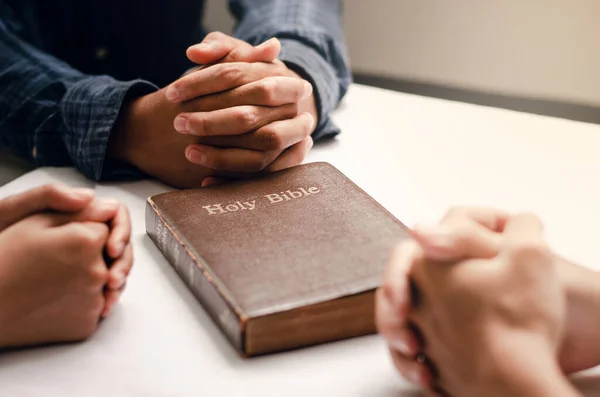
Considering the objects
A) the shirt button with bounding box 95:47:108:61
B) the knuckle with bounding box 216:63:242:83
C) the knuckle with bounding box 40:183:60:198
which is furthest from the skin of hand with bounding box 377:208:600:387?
the shirt button with bounding box 95:47:108:61

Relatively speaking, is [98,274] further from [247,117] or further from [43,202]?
[247,117]

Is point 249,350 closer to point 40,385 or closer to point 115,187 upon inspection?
point 40,385

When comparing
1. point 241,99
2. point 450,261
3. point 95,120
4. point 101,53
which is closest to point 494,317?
point 450,261

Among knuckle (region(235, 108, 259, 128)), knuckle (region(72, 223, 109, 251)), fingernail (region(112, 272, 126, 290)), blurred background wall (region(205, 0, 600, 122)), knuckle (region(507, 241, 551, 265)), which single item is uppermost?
knuckle (region(507, 241, 551, 265))

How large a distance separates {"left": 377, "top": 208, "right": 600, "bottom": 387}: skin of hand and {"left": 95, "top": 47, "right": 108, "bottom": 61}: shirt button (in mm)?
760

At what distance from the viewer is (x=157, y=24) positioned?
0.99 metres

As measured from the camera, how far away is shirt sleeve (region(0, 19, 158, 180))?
0.64 metres

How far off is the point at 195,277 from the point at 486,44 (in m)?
0.97

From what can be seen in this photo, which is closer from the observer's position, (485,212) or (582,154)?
(485,212)

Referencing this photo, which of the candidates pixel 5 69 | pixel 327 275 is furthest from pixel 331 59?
pixel 327 275

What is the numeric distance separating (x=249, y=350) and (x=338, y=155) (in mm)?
362

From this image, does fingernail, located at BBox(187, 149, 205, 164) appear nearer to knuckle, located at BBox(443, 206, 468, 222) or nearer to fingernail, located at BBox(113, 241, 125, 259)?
fingernail, located at BBox(113, 241, 125, 259)

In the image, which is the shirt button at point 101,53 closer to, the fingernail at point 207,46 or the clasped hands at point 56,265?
the fingernail at point 207,46

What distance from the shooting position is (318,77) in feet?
2.41
